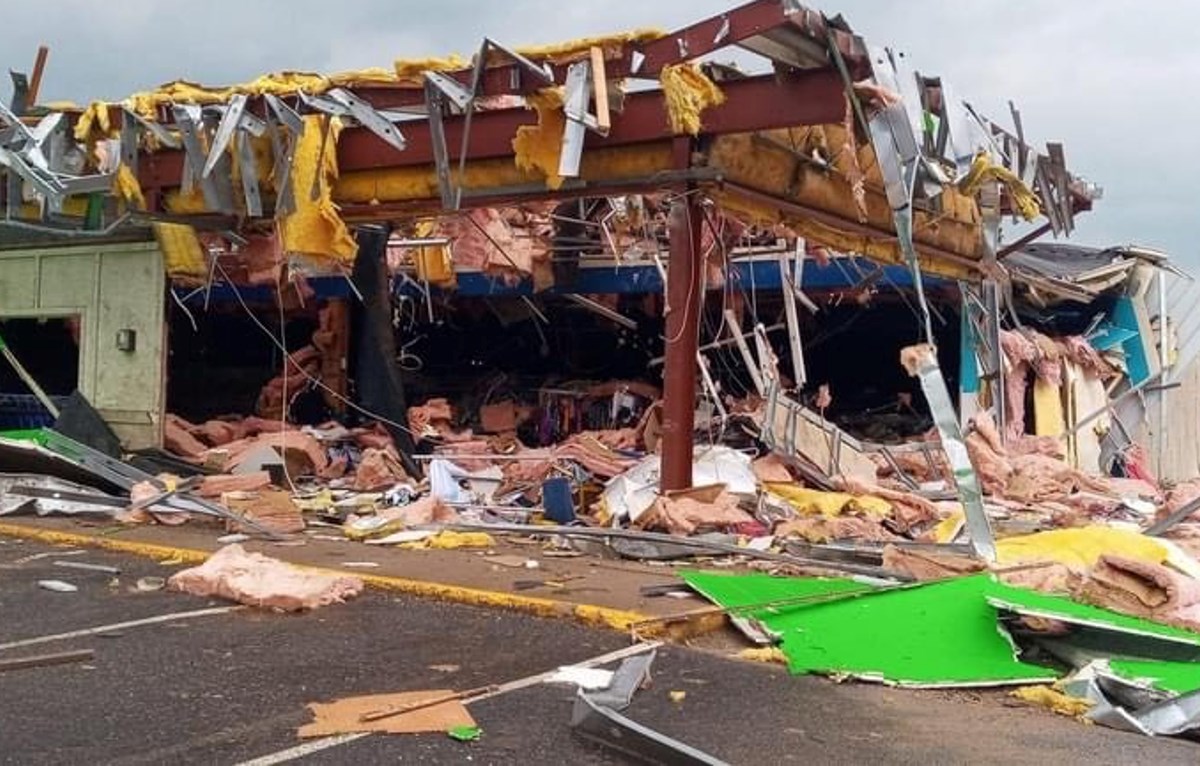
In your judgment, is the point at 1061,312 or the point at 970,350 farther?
the point at 1061,312

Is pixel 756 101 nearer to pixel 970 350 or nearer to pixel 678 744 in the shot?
pixel 678 744

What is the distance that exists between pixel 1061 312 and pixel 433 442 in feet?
34.4

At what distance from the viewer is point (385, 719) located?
15.8 ft

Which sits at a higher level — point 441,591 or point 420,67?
point 420,67

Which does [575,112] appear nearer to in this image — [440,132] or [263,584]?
[440,132]

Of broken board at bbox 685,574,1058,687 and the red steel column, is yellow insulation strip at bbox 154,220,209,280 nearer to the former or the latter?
the red steel column

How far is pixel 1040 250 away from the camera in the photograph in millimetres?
20281

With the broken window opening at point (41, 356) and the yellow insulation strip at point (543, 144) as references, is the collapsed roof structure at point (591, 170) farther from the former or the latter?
the broken window opening at point (41, 356)

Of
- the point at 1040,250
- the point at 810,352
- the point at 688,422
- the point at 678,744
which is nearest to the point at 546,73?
the point at 688,422

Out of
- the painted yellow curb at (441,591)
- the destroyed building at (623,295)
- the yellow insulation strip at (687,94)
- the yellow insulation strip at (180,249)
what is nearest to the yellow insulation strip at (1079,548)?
the destroyed building at (623,295)

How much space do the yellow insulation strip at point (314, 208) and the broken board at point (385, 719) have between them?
6.56 metres

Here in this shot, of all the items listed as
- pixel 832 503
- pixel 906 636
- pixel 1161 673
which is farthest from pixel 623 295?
pixel 1161 673

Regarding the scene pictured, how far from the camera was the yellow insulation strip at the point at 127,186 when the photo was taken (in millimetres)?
11758

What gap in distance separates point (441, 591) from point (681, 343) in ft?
12.8
